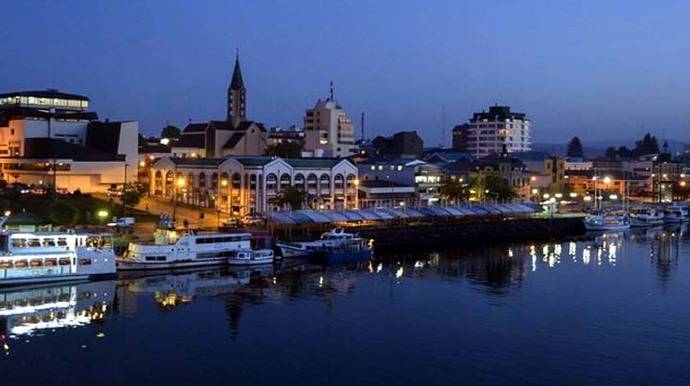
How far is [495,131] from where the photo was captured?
3147 inches

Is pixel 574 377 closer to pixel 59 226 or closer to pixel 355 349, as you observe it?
pixel 355 349

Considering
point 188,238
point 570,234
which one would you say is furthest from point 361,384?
point 570,234

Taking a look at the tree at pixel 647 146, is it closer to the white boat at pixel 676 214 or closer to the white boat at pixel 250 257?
the white boat at pixel 676 214

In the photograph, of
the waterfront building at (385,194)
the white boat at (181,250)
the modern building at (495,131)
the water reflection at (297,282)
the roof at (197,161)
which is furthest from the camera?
the modern building at (495,131)

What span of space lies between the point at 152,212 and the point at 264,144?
47.0 ft

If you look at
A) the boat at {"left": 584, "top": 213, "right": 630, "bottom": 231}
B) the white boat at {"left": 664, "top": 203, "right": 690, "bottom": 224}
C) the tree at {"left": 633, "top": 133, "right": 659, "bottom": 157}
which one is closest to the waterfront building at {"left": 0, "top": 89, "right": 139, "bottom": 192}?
the boat at {"left": 584, "top": 213, "right": 630, "bottom": 231}

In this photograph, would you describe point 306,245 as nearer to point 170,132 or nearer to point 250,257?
point 250,257

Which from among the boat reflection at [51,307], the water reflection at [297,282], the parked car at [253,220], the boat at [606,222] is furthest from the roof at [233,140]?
the boat reflection at [51,307]

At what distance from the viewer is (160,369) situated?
13172mm

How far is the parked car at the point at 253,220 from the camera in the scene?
2886 cm

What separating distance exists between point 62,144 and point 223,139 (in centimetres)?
1049

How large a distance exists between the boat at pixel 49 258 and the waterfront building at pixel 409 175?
65.2 ft

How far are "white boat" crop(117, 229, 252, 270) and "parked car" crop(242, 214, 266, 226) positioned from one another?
4.86 meters

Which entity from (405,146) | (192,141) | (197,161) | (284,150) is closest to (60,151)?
(197,161)
